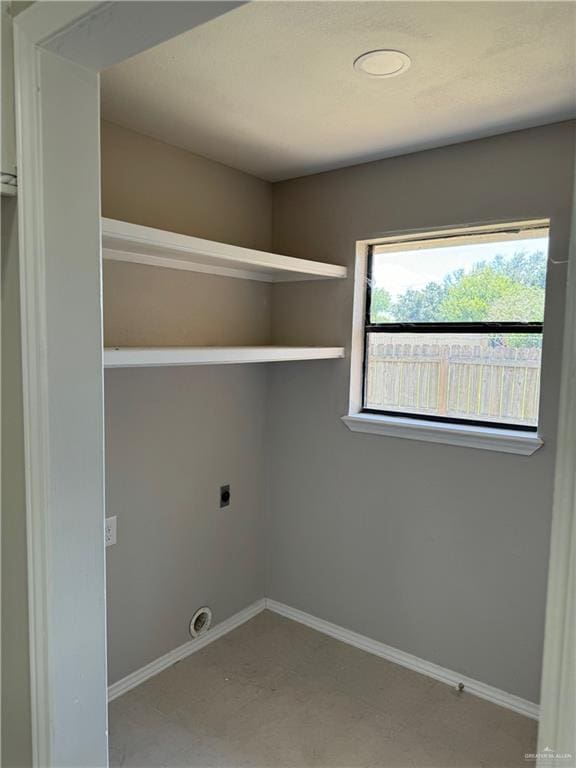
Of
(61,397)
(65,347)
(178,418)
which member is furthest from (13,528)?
(178,418)

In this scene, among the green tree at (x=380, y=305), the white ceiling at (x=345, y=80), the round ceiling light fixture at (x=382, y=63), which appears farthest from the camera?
the green tree at (x=380, y=305)

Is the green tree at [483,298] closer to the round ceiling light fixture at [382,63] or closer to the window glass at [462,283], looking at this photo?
the window glass at [462,283]

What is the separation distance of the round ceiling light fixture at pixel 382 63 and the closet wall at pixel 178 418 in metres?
1.01

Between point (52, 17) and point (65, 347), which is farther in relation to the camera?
point (65, 347)

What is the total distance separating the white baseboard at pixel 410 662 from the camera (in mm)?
2219

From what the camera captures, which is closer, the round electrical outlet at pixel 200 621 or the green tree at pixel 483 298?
the green tree at pixel 483 298

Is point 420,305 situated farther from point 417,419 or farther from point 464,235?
point 417,419

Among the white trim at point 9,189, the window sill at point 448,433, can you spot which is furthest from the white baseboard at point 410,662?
the white trim at point 9,189

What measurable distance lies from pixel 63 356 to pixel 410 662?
2.22 meters

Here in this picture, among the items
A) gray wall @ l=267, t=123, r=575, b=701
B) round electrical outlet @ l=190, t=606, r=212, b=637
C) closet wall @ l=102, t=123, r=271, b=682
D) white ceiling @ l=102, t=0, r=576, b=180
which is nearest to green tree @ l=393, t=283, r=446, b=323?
gray wall @ l=267, t=123, r=575, b=701

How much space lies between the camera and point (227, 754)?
76.8 inches

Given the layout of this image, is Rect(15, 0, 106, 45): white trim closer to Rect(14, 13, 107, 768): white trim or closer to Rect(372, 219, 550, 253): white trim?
Rect(14, 13, 107, 768): white trim

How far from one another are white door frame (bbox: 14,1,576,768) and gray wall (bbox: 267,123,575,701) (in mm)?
1569

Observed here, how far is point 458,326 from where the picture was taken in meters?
2.32
